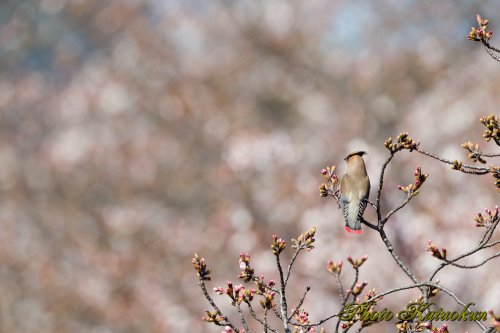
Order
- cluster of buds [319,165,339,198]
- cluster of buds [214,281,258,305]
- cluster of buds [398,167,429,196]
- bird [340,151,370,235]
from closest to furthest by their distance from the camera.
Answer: cluster of buds [214,281,258,305] → cluster of buds [398,167,429,196] → cluster of buds [319,165,339,198] → bird [340,151,370,235]

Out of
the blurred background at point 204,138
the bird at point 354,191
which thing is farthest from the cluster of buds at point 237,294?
the blurred background at point 204,138

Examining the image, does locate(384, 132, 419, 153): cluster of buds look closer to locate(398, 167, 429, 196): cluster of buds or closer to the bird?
locate(398, 167, 429, 196): cluster of buds

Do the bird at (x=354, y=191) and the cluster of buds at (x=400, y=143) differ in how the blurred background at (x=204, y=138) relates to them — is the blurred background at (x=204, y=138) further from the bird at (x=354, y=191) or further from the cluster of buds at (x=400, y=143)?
the cluster of buds at (x=400, y=143)

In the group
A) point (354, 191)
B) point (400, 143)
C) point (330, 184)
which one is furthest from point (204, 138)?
point (400, 143)

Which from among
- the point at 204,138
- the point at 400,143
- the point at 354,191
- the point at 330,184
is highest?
the point at 204,138

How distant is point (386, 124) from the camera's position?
23891mm

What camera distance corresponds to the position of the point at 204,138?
2561cm

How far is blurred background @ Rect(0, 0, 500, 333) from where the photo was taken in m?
20.8

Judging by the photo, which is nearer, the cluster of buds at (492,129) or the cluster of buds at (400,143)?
the cluster of buds at (400,143)

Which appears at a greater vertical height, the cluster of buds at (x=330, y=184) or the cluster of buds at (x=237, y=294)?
the cluster of buds at (x=330, y=184)

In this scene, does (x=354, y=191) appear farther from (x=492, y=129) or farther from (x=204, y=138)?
(x=204, y=138)

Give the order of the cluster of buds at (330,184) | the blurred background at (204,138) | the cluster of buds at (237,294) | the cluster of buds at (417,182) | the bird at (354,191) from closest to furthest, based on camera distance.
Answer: the cluster of buds at (237,294) → the cluster of buds at (417,182) → the cluster of buds at (330,184) → the bird at (354,191) → the blurred background at (204,138)

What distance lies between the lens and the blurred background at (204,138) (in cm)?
2081

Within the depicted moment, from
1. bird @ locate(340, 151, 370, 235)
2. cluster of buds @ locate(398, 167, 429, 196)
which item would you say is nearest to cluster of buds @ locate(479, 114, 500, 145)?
cluster of buds @ locate(398, 167, 429, 196)
